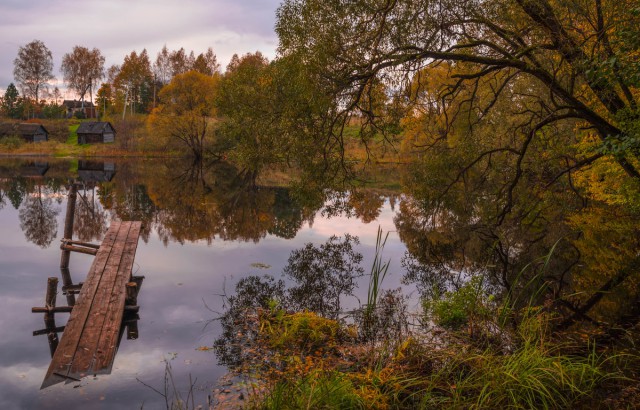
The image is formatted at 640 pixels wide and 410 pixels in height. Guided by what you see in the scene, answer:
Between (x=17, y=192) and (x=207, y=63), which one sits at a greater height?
(x=207, y=63)

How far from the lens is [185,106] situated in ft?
198

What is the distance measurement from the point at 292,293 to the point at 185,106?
52832mm

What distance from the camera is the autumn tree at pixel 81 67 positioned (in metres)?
85.1

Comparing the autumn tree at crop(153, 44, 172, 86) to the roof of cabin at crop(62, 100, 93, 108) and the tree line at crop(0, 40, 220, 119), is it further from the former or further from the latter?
the roof of cabin at crop(62, 100, 93, 108)

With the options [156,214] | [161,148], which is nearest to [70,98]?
[161,148]

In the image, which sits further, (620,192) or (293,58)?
(620,192)

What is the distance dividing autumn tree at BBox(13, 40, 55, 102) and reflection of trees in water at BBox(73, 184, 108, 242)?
6049 cm

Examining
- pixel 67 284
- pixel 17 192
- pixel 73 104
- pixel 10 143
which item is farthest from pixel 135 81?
pixel 67 284

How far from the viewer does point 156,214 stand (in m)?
25.4

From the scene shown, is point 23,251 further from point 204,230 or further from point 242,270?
point 242,270

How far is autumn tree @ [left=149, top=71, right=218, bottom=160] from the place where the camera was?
59.6 m

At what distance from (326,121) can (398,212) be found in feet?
50.9

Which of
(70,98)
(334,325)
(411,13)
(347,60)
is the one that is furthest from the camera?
(70,98)

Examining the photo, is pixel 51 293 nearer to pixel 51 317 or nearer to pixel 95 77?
pixel 51 317
